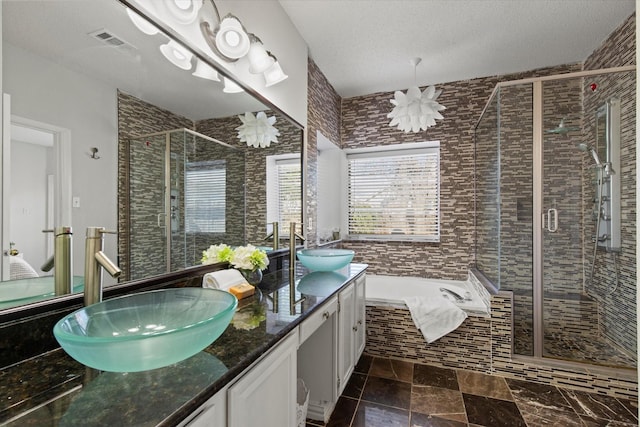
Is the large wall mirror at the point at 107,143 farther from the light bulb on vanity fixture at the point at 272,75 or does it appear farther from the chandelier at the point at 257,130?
the light bulb on vanity fixture at the point at 272,75

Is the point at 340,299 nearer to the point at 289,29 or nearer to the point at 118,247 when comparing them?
the point at 118,247

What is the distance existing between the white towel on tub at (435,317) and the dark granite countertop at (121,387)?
182cm

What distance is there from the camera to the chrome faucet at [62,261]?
35.4 inches

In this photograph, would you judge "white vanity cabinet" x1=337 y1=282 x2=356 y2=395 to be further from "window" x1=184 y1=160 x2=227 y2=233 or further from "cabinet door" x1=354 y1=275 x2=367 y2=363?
"window" x1=184 y1=160 x2=227 y2=233

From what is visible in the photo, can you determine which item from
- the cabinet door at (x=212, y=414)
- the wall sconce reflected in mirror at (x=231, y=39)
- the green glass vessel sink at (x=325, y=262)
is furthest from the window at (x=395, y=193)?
the cabinet door at (x=212, y=414)

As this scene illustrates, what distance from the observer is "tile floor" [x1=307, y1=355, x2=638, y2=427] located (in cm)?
176

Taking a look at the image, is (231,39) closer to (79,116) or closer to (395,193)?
(79,116)

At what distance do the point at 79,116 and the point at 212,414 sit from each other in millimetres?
1022

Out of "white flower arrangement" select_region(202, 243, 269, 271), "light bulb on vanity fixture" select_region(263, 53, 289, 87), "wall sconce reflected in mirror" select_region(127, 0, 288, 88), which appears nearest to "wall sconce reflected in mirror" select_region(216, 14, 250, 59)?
"wall sconce reflected in mirror" select_region(127, 0, 288, 88)

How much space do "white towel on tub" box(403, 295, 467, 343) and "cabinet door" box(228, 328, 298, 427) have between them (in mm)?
1647

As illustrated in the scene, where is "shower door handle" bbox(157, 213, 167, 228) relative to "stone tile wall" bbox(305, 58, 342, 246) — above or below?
below

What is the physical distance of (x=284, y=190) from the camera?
2.38m

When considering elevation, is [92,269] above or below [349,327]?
above

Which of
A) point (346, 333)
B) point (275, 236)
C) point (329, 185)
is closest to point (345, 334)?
point (346, 333)
